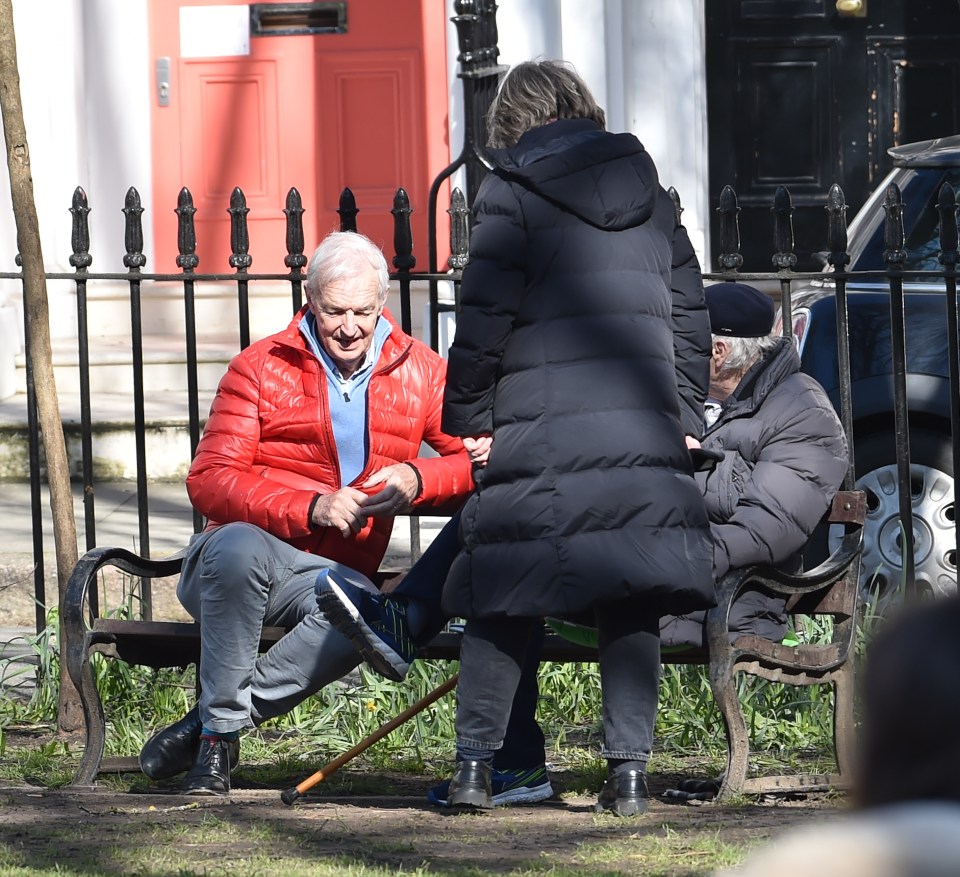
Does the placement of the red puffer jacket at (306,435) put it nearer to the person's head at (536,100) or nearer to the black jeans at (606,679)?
the black jeans at (606,679)

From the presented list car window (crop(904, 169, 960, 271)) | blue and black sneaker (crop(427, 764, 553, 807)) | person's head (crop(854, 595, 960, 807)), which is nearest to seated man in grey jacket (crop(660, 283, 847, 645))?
blue and black sneaker (crop(427, 764, 553, 807))

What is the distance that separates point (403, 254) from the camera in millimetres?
4543

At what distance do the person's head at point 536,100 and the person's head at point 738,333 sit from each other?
27.9 inches

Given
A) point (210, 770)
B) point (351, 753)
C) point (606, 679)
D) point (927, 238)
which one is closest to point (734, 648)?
point (606, 679)

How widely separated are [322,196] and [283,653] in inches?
210

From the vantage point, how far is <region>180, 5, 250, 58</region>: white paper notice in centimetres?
876

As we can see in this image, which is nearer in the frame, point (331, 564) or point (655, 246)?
point (655, 246)

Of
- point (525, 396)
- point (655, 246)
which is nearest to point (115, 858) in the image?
point (525, 396)

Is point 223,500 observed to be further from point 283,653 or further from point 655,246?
point 655,246

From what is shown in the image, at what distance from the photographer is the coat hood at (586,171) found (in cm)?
359

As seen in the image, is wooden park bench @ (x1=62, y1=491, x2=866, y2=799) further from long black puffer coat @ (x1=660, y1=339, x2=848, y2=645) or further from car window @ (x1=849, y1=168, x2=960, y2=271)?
car window @ (x1=849, y1=168, x2=960, y2=271)

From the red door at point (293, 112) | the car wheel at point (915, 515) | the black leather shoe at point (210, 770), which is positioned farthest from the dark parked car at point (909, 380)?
the red door at point (293, 112)

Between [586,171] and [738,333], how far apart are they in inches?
32.1

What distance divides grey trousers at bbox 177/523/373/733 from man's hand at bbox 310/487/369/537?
0.12m
